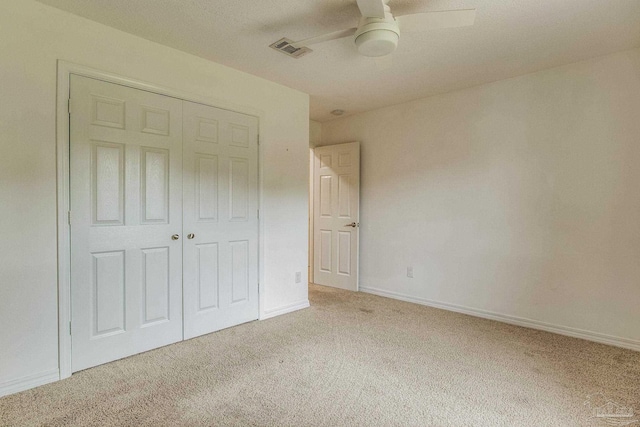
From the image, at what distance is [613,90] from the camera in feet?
8.79

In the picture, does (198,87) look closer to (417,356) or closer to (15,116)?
(15,116)

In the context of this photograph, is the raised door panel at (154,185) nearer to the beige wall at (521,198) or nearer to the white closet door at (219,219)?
the white closet door at (219,219)

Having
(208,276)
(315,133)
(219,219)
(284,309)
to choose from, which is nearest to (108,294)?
(208,276)

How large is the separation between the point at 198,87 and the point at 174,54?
0.96 feet

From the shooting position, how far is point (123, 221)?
2.40 metres

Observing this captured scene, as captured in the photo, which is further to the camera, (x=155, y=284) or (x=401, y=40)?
(x=155, y=284)

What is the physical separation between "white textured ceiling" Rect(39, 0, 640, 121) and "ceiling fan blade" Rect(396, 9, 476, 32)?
9.9 inches

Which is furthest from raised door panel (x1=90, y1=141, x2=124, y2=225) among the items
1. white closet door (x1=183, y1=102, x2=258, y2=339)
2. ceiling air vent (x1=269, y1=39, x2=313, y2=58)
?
ceiling air vent (x1=269, y1=39, x2=313, y2=58)

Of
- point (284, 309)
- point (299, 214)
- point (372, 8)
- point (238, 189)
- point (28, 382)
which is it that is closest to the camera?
point (372, 8)

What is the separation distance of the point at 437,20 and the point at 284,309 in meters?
2.87

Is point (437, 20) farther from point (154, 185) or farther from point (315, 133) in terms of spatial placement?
point (315, 133)

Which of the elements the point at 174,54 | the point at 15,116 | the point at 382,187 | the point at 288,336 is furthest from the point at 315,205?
the point at 15,116

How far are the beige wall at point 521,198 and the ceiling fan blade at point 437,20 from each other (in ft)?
5.78

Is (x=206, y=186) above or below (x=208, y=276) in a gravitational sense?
above
